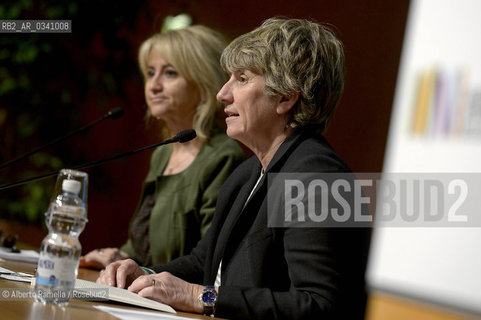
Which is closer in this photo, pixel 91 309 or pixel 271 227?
pixel 91 309

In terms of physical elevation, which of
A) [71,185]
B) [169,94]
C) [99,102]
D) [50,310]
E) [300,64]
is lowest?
[50,310]

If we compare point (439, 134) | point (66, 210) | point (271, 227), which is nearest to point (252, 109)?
point (271, 227)

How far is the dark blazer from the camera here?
1326mm

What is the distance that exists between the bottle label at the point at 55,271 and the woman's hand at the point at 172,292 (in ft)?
0.75

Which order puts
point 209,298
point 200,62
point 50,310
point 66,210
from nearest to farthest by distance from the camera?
point 50,310, point 66,210, point 209,298, point 200,62

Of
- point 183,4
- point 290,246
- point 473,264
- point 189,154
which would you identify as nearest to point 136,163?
point 183,4

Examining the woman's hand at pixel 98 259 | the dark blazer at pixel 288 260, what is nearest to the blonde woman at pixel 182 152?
the woman's hand at pixel 98 259

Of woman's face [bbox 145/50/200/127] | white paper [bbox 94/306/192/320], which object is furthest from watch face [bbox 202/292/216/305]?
woman's face [bbox 145/50/200/127]

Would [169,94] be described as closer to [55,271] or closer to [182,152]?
[182,152]

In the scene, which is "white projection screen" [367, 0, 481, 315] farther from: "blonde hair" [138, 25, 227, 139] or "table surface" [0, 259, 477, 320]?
"blonde hair" [138, 25, 227, 139]

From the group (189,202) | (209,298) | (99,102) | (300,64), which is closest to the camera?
(209,298)

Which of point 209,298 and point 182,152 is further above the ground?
point 182,152

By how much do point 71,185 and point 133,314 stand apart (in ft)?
0.87

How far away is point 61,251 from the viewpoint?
1.14 metres
